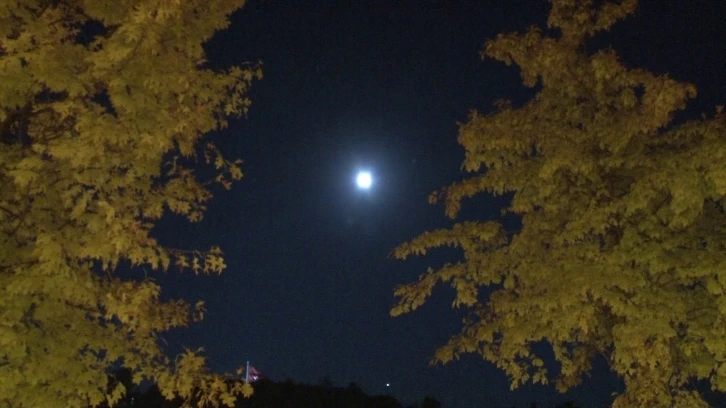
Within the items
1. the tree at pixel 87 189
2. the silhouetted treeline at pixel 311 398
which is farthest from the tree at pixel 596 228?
the silhouetted treeline at pixel 311 398

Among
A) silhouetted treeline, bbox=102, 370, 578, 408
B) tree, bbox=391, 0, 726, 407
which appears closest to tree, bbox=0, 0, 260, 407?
tree, bbox=391, 0, 726, 407

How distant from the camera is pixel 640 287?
950 cm

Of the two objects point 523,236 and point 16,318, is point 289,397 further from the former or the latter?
point 16,318

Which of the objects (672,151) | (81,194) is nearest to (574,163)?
(672,151)

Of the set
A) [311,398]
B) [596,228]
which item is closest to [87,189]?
[596,228]

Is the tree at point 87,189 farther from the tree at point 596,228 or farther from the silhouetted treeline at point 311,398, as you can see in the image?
the silhouetted treeline at point 311,398

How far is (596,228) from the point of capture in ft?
31.8

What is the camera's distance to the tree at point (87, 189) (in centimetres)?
662

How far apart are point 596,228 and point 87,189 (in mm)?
5470

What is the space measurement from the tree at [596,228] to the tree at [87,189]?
4.07m

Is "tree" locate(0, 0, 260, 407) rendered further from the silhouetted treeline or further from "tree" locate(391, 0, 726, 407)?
the silhouetted treeline

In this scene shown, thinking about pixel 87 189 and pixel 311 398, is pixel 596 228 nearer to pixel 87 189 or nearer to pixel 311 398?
pixel 87 189

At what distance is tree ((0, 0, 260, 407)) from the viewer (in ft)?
21.7

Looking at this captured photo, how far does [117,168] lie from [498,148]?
5.29 meters
